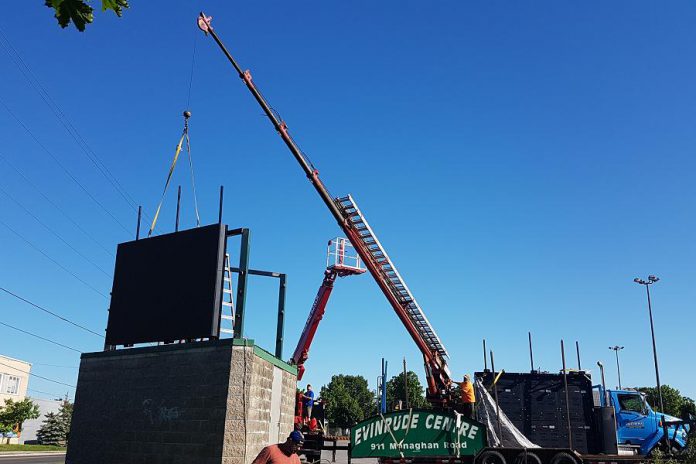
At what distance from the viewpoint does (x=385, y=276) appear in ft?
76.7

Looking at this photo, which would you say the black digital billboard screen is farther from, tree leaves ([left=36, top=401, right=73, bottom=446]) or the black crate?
tree leaves ([left=36, top=401, right=73, bottom=446])

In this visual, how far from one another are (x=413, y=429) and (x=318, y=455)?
3.95 m

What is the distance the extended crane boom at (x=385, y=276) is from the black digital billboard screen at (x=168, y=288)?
10582 millimetres

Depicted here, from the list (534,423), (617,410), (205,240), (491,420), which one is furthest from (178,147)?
(617,410)

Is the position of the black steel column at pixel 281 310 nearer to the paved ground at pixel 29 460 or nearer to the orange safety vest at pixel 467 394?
the orange safety vest at pixel 467 394

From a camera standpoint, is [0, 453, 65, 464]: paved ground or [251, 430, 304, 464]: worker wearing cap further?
[0, 453, 65, 464]: paved ground

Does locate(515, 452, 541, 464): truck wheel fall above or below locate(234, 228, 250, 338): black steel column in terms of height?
below

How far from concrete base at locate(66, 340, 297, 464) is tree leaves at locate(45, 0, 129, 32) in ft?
27.2

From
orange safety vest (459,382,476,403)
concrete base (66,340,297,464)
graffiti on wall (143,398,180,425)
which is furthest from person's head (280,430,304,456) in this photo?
orange safety vest (459,382,476,403)

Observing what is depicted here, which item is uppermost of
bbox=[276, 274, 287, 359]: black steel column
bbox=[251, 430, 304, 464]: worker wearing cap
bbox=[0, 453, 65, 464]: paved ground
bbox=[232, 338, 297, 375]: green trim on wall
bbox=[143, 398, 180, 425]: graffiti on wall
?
bbox=[276, 274, 287, 359]: black steel column

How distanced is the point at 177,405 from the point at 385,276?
42.4 feet

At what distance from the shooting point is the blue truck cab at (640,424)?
18828 millimetres

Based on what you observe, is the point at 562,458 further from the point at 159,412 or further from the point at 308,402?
the point at 159,412

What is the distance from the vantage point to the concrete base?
1117 cm
